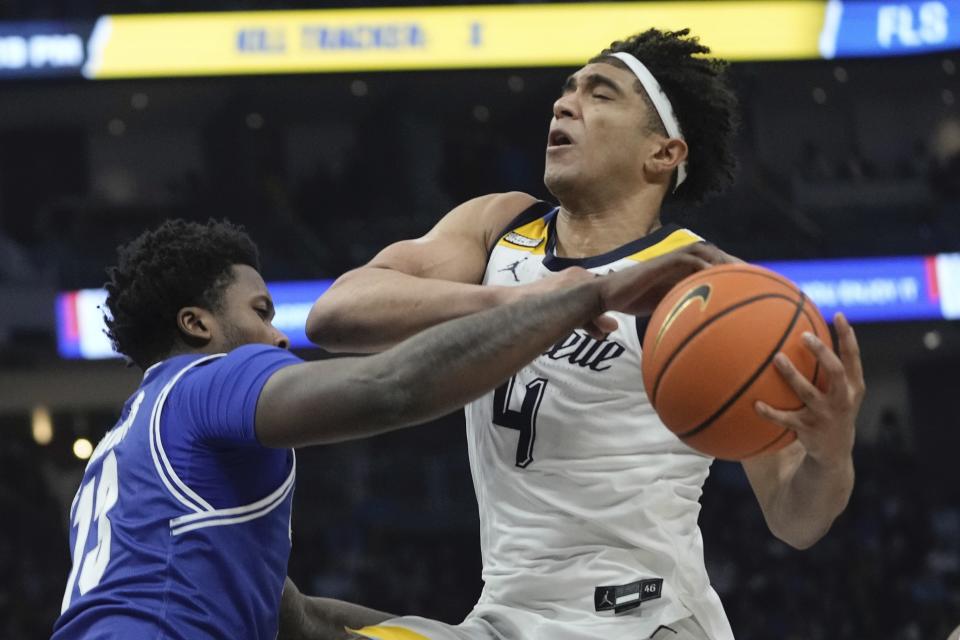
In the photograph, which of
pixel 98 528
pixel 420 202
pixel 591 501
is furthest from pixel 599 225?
pixel 420 202

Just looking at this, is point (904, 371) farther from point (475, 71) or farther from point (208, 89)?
point (208, 89)

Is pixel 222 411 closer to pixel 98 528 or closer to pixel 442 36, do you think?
pixel 98 528

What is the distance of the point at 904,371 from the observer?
15.0m

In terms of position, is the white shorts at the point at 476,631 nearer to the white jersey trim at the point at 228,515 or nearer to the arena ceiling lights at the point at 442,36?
the white jersey trim at the point at 228,515

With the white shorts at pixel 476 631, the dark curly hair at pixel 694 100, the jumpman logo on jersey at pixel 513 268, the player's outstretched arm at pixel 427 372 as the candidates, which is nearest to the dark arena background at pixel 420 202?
the dark curly hair at pixel 694 100

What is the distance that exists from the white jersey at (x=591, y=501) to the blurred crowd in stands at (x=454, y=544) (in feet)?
31.3

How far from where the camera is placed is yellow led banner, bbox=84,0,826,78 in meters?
11.2

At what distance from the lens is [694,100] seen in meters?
3.62

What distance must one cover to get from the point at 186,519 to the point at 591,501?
36.0 inches

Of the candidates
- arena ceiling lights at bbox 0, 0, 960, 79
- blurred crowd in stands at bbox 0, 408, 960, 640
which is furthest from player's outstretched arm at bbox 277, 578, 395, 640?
blurred crowd in stands at bbox 0, 408, 960, 640

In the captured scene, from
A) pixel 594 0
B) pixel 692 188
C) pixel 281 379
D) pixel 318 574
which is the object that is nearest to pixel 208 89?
pixel 594 0

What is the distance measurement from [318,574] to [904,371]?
6.76 metres

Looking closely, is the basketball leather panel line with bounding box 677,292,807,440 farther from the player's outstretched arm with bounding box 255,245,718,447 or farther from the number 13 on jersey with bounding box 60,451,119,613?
the number 13 on jersey with bounding box 60,451,119,613

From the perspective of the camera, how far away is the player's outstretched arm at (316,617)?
3.51m
